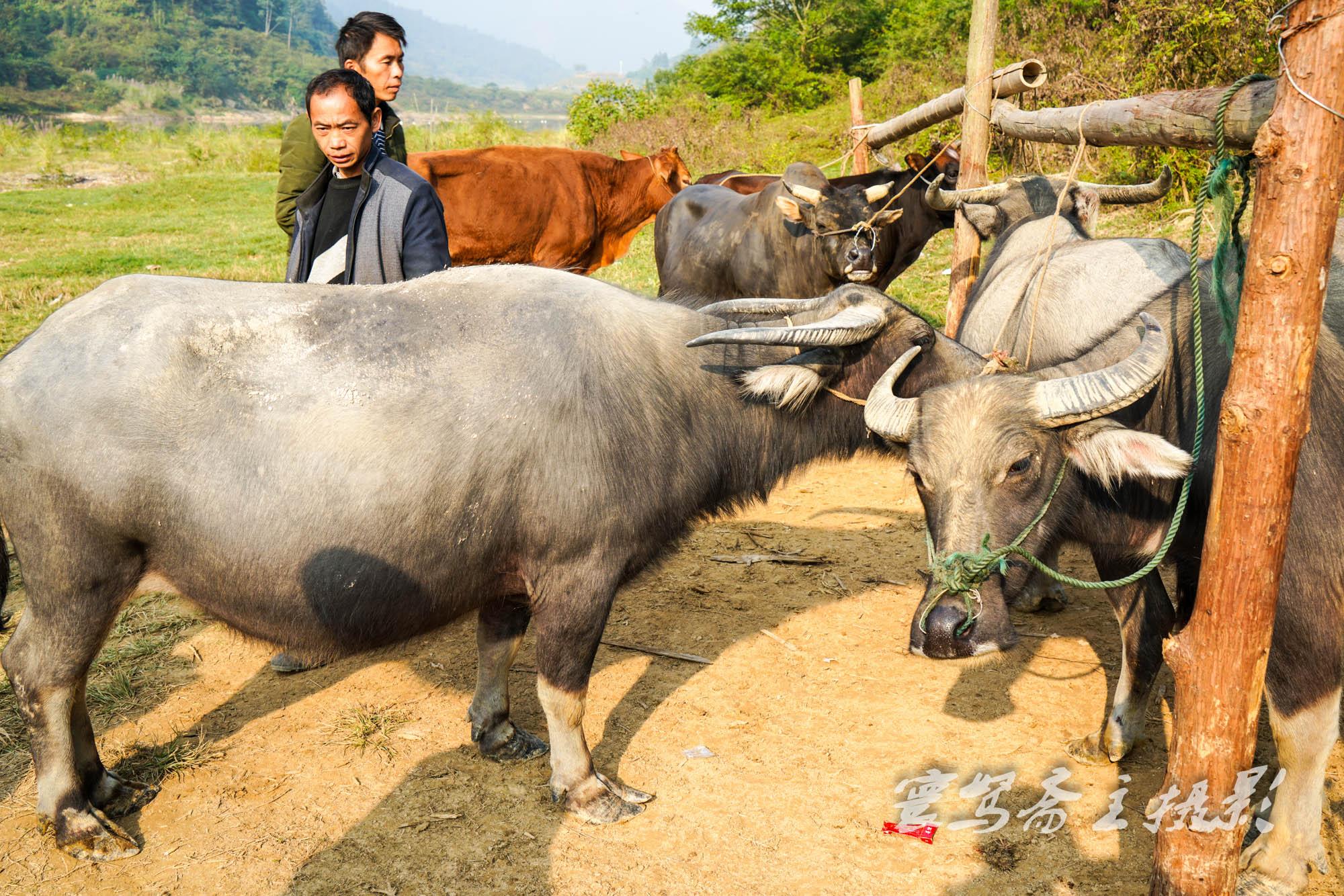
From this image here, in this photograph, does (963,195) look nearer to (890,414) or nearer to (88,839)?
(890,414)

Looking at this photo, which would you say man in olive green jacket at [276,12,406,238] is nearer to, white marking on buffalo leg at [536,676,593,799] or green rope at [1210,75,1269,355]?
white marking on buffalo leg at [536,676,593,799]

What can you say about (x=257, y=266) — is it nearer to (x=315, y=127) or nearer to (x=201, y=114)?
(x=315, y=127)

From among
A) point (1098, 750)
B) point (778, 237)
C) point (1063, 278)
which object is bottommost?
point (1098, 750)

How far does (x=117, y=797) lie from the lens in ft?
10.9

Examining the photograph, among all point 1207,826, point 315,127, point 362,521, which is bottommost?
point 1207,826

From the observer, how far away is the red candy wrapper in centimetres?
311

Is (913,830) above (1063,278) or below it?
below

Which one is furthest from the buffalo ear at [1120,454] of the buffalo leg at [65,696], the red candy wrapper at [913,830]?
the buffalo leg at [65,696]

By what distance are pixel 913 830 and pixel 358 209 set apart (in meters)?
3.20

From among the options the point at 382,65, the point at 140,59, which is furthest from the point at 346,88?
the point at 140,59

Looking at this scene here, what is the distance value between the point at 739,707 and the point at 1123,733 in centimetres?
149

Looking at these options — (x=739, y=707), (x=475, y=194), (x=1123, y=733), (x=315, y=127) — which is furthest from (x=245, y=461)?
(x=475, y=194)

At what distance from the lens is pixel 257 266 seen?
13.8 meters

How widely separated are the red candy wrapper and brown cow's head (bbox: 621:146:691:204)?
300 inches
